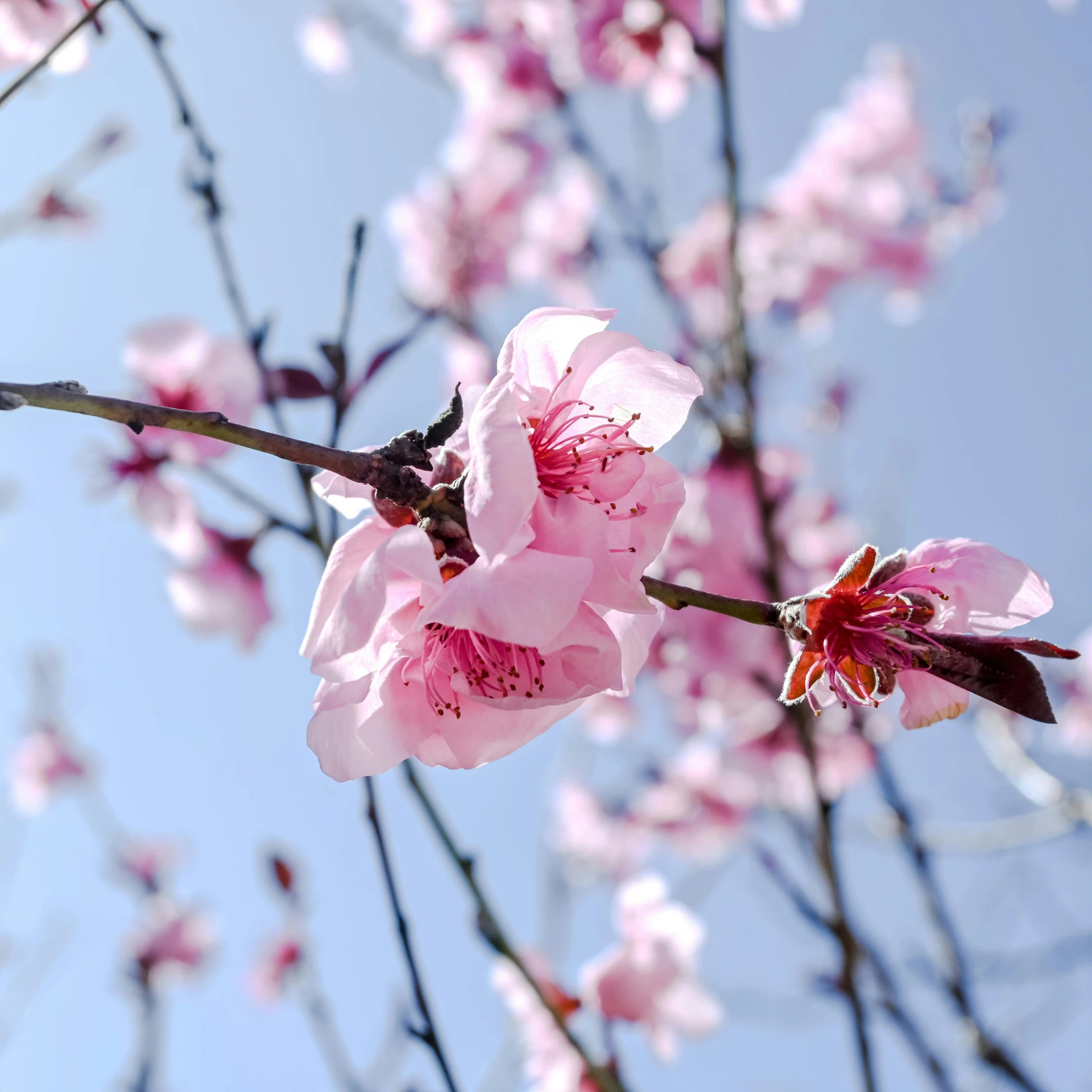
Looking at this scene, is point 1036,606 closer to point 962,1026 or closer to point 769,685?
point 769,685

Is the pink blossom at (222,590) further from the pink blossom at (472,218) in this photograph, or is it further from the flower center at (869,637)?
the pink blossom at (472,218)

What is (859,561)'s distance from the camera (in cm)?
61

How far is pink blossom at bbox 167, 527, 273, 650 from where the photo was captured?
147 centimetres

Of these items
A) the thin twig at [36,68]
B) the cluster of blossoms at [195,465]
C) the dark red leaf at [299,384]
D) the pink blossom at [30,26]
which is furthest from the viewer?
the cluster of blossoms at [195,465]

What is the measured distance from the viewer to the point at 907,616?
0.63m

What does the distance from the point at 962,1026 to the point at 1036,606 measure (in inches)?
56.7

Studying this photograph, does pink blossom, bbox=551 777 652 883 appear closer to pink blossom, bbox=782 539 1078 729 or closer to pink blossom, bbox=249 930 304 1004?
pink blossom, bbox=249 930 304 1004

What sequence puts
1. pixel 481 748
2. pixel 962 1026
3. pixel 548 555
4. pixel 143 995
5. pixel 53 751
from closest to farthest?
pixel 548 555, pixel 481 748, pixel 962 1026, pixel 143 995, pixel 53 751

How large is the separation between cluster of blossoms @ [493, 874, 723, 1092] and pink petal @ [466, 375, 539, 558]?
1.22 m

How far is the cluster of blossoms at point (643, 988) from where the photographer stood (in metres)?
1.50

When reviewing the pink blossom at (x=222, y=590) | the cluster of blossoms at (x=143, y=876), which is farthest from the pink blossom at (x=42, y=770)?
the pink blossom at (x=222, y=590)

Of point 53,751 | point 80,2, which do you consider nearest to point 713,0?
point 80,2

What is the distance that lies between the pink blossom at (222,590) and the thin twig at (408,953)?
2.25 ft

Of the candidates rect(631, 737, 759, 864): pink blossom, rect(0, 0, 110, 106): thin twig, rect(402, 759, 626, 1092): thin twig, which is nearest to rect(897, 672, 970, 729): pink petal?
rect(402, 759, 626, 1092): thin twig
